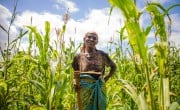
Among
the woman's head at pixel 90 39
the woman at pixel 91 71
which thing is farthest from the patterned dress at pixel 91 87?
the woman's head at pixel 90 39

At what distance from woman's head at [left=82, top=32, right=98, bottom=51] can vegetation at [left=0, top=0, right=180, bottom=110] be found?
319 millimetres

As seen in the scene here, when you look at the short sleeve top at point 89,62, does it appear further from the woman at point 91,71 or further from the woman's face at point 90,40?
the woman's face at point 90,40

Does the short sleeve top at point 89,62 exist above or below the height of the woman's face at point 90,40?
below

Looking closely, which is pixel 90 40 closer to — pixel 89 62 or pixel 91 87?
pixel 89 62

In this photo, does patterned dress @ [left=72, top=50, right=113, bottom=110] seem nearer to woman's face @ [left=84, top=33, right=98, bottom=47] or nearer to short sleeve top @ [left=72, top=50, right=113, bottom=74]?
short sleeve top @ [left=72, top=50, right=113, bottom=74]

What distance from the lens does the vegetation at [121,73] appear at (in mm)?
1272

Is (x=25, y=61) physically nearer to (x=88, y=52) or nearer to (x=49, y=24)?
(x=88, y=52)

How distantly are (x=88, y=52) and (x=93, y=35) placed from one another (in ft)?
0.67

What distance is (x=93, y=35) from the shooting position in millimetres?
3199

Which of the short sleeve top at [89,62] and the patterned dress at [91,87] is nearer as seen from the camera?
the patterned dress at [91,87]

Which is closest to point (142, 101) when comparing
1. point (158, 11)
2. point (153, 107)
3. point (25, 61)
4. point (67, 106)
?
point (153, 107)

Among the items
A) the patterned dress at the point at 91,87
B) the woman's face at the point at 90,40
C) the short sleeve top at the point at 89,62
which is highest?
the woman's face at the point at 90,40

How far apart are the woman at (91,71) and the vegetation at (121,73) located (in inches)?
5.2

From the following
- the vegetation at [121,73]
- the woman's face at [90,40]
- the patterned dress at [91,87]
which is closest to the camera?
the vegetation at [121,73]
